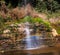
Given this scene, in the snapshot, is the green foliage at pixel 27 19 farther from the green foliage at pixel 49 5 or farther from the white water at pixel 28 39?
the green foliage at pixel 49 5

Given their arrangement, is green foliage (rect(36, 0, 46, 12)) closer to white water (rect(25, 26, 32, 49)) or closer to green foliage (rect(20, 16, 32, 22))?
green foliage (rect(20, 16, 32, 22))

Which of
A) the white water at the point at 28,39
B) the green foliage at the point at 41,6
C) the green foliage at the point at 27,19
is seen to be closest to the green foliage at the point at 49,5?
the green foliage at the point at 41,6

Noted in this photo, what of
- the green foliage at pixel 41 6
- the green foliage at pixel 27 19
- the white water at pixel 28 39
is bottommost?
the white water at pixel 28 39

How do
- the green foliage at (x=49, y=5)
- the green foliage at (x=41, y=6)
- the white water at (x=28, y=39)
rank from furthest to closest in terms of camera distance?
the green foliage at (x=49, y=5)
the green foliage at (x=41, y=6)
the white water at (x=28, y=39)

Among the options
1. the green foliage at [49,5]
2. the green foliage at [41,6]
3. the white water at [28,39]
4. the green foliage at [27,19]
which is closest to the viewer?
the white water at [28,39]

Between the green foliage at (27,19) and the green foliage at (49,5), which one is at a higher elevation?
the green foliage at (49,5)

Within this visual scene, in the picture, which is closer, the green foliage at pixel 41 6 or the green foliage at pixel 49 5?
the green foliage at pixel 41 6

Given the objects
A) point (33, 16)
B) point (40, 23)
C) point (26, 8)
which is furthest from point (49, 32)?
point (26, 8)

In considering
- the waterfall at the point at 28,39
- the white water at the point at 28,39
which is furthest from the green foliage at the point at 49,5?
the white water at the point at 28,39

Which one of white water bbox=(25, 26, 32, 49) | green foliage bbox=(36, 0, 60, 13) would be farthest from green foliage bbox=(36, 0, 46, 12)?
white water bbox=(25, 26, 32, 49)

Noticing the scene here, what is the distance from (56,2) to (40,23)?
18.9ft

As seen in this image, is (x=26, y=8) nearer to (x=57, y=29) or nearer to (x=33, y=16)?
(x=33, y=16)

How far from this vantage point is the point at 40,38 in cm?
1667

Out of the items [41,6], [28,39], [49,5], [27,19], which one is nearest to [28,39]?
[28,39]
